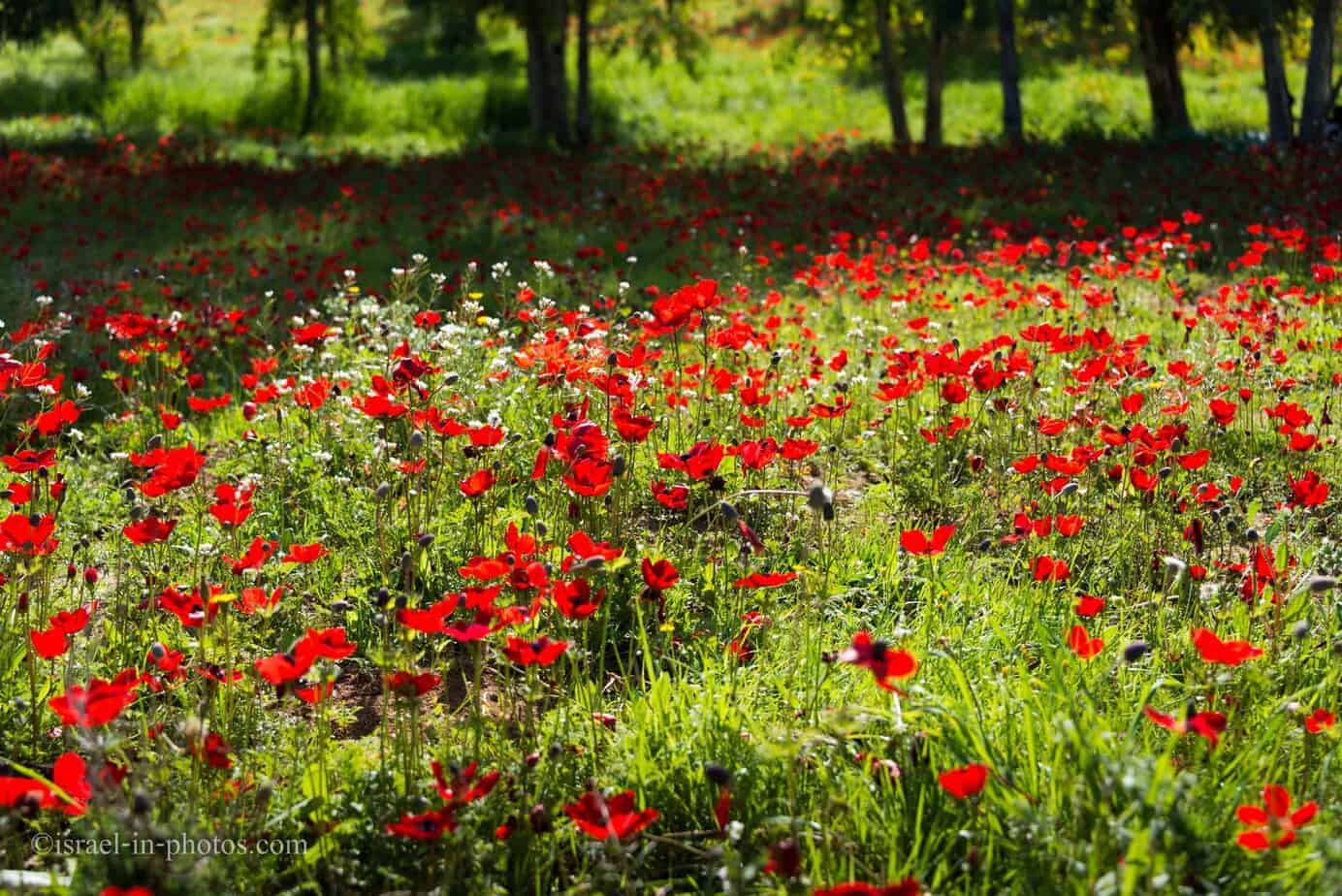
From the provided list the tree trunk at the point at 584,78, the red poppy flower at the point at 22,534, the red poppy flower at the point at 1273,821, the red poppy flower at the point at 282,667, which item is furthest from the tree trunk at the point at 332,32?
the red poppy flower at the point at 1273,821

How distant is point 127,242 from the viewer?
11.8 metres

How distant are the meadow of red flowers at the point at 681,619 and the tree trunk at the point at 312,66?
16.9 metres

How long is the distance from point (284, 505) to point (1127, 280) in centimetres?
643

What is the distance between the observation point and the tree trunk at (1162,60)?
57.3 feet

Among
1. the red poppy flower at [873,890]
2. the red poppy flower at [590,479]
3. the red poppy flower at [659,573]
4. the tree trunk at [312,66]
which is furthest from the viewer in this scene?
the tree trunk at [312,66]

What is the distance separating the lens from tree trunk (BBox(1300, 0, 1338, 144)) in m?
14.9

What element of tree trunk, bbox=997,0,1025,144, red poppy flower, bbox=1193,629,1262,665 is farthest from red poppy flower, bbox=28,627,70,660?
tree trunk, bbox=997,0,1025,144

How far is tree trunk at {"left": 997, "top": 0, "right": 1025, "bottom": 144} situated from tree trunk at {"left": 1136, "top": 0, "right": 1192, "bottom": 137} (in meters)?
2.46

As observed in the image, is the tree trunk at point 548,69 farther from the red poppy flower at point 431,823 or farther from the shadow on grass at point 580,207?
the red poppy flower at point 431,823

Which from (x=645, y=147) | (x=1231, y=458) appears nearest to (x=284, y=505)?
(x=1231, y=458)

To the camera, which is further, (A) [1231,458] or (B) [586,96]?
(B) [586,96]

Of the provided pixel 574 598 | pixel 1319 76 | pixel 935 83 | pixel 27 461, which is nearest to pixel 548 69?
pixel 935 83

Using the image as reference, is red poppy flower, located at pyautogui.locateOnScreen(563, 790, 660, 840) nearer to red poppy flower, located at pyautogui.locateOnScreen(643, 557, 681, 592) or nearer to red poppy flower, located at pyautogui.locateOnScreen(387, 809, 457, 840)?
red poppy flower, located at pyautogui.locateOnScreen(387, 809, 457, 840)

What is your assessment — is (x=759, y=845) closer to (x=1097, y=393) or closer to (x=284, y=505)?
(x=284, y=505)
